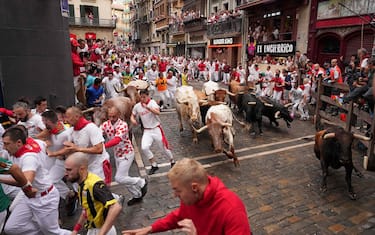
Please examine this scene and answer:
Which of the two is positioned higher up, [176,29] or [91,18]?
[91,18]

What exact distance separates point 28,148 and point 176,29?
137 ft

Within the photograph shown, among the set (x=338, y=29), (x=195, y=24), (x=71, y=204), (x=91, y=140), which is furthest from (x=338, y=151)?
(x=195, y=24)

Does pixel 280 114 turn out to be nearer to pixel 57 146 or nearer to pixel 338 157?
pixel 338 157

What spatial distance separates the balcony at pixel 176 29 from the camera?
4036cm

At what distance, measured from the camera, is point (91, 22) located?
4256 centimetres

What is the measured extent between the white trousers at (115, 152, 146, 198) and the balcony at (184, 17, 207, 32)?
29846 millimetres

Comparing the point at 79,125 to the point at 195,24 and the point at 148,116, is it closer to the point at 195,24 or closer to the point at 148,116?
the point at 148,116

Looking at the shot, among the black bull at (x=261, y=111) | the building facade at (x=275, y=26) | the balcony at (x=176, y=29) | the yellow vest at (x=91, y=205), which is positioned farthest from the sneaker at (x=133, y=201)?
the balcony at (x=176, y=29)

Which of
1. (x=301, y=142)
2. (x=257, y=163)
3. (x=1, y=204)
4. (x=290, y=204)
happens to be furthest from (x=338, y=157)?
(x=1, y=204)

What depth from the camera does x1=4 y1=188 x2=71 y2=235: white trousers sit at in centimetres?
348

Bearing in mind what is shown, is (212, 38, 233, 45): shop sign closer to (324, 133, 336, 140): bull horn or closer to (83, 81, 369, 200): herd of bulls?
(83, 81, 369, 200): herd of bulls

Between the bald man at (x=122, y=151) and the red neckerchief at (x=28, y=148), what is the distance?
1327 millimetres

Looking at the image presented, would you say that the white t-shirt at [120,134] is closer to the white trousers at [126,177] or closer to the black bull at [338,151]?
the white trousers at [126,177]

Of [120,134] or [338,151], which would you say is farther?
[338,151]
